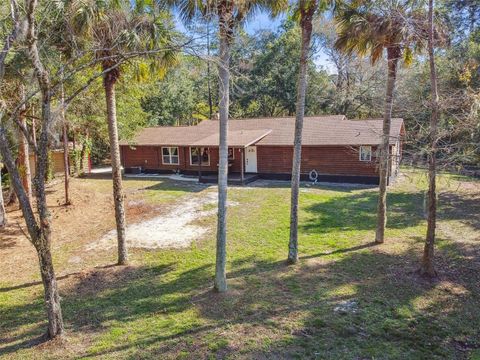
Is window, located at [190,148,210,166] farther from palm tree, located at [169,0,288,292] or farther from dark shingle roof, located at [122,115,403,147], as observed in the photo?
palm tree, located at [169,0,288,292]

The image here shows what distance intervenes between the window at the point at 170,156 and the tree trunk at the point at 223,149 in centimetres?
1829

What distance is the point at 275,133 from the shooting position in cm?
2317

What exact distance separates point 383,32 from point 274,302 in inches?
289

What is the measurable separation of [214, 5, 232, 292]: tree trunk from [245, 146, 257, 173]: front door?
15037mm

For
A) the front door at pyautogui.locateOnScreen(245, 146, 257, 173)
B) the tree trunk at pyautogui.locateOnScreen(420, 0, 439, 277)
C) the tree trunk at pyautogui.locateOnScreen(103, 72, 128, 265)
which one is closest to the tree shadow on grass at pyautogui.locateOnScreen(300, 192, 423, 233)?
the tree trunk at pyautogui.locateOnScreen(420, 0, 439, 277)

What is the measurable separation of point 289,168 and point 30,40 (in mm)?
17342

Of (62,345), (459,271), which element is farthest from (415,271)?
(62,345)

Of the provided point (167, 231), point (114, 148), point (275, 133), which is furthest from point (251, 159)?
point (114, 148)

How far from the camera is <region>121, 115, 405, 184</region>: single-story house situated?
19.8 metres

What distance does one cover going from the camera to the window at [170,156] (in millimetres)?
25281

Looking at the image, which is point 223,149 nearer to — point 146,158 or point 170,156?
point 170,156

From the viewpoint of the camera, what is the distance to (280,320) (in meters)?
6.59

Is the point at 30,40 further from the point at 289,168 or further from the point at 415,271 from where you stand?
the point at 289,168

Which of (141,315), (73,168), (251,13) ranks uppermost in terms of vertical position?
(251,13)
